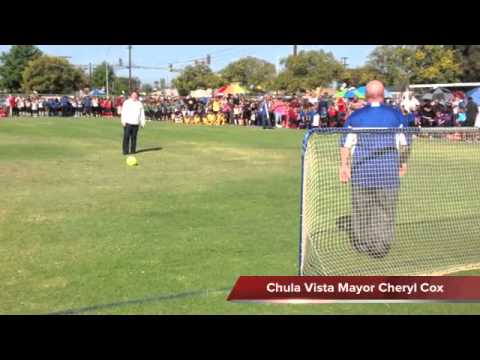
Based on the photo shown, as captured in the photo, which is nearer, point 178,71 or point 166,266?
point 166,266

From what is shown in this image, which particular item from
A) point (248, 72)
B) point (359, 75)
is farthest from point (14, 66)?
point (359, 75)

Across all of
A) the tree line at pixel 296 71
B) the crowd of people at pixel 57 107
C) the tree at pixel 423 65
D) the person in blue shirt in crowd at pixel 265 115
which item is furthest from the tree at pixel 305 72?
the person in blue shirt in crowd at pixel 265 115

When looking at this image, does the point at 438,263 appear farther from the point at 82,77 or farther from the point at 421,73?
the point at 82,77

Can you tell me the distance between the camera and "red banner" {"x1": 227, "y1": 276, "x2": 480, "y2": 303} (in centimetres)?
500

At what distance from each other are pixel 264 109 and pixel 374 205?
84.8 feet

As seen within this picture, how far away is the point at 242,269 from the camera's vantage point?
5.77 metres

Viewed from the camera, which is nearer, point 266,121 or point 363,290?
point 363,290

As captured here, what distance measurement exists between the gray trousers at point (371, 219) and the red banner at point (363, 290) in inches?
37.4

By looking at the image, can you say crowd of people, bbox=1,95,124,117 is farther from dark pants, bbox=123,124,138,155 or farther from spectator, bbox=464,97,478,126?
spectator, bbox=464,97,478,126

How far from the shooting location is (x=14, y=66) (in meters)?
100

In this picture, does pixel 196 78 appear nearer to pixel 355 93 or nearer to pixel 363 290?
pixel 355 93

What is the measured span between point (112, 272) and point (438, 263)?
3482mm

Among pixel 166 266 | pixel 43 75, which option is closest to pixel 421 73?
pixel 166 266

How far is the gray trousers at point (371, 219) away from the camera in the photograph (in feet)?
20.1
